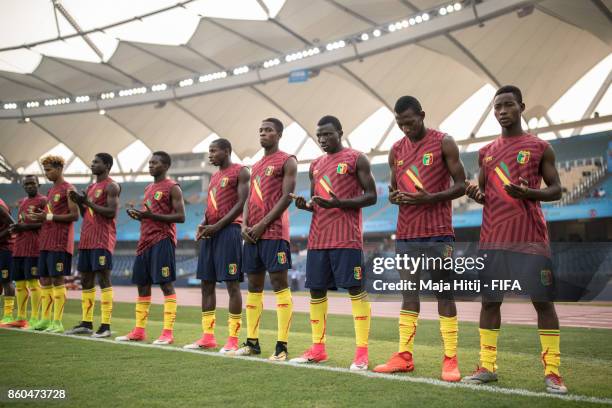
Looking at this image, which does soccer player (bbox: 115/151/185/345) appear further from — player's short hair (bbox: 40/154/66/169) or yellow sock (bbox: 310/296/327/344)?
yellow sock (bbox: 310/296/327/344)

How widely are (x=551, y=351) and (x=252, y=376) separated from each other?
219 cm

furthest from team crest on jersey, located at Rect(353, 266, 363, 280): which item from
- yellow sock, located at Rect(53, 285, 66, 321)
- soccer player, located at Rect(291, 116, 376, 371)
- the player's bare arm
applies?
yellow sock, located at Rect(53, 285, 66, 321)

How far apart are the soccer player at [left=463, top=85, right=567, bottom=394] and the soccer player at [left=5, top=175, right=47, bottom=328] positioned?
6.75 meters

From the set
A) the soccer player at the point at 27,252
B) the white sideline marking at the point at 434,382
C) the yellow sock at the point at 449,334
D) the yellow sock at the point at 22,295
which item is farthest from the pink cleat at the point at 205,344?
the yellow sock at the point at 22,295

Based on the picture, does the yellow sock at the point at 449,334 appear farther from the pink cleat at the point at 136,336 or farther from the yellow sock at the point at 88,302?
the yellow sock at the point at 88,302

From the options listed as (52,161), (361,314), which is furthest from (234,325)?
(52,161)

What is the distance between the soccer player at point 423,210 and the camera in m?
4.63

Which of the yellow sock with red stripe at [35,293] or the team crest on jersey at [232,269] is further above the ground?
the team crest on jersey at [232,269]

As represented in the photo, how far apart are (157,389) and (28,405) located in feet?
2.75

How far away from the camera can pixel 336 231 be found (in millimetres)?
5328

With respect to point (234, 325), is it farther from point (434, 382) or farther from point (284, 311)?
point (434, 382)

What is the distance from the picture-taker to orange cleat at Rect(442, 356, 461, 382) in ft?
14.4

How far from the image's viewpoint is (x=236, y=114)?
130ft

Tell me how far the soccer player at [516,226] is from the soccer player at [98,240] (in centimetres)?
490
